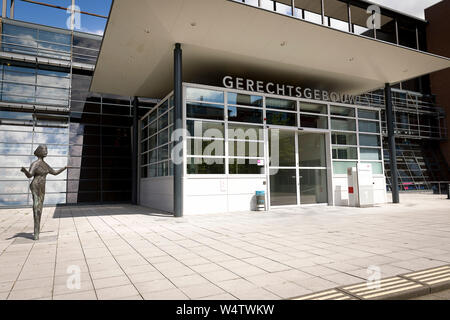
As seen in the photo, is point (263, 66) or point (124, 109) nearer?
point (263, 66)

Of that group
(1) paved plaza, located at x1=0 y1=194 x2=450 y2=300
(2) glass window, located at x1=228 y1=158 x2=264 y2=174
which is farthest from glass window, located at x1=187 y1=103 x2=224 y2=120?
(1) paved plaza, located at x1=0 y1=194 x2=450 y2=300

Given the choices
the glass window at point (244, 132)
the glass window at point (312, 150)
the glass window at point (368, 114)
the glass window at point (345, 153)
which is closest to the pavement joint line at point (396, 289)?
the glass window at point (244, 132)

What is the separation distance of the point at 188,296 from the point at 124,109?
18.6 metres

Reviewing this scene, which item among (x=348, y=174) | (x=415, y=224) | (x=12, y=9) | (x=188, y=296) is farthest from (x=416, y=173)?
(x=12, y=9)

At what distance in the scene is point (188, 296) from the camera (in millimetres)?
3371

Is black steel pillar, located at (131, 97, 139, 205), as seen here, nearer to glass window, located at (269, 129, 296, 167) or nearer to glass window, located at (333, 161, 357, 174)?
glass window, located at (269, 129, 296, 167)

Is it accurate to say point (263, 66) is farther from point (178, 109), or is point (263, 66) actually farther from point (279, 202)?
point (279, 202)

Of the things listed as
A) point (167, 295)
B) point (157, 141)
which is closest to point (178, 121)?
point (157, 141)

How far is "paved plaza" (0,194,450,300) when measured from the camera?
3662 millimetres

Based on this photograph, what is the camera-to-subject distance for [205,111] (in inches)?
495

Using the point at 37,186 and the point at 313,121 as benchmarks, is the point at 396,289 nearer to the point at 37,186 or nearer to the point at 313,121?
the point at 37,186

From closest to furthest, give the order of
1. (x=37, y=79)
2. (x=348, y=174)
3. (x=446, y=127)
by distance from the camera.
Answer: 1. (x=348, y=174)
2. (x=37, y=79)
3. (x=446, y=127)

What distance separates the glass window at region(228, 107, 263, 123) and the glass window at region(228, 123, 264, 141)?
0.29 metres

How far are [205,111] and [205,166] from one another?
7.49 ft
